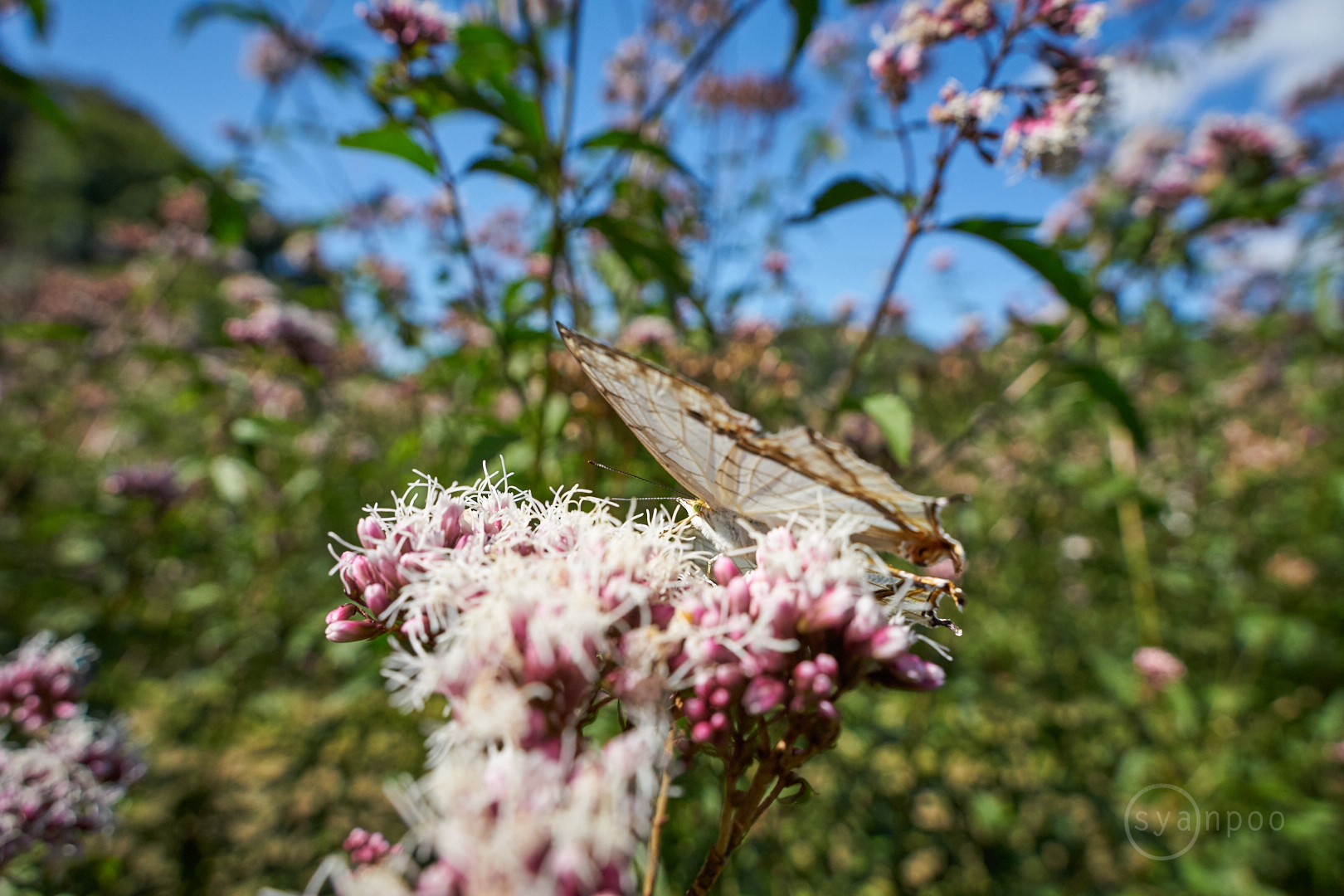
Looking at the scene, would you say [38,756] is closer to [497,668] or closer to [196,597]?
[497,668]

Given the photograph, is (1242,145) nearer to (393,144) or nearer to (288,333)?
(393,144)

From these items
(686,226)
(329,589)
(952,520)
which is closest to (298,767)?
(329,589)

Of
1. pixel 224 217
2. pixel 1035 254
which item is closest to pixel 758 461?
pixel 1035 254

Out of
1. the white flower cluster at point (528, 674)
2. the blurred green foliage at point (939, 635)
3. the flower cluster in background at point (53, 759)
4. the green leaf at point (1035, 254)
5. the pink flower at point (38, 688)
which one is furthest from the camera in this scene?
the blurred green foliage at point (939, 635)

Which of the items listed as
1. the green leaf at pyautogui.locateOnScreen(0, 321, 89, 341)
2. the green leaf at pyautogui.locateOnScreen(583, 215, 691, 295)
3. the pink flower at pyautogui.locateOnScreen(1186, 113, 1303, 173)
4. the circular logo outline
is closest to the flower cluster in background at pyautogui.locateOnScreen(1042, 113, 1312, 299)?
the pink flower at pyautogui.locateOnScreen(1186, 113, 1303, 173)

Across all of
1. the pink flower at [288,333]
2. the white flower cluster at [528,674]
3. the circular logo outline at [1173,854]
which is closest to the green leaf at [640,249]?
the white flower cluster at [528,674]

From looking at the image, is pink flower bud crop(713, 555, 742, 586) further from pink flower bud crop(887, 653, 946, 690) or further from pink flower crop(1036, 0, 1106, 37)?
pink flower crop(1036, 0, 1106, 37)

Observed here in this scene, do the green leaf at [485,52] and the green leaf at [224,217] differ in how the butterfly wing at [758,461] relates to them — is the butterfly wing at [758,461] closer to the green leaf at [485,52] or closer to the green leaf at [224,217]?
the green leaf at [485,52]
